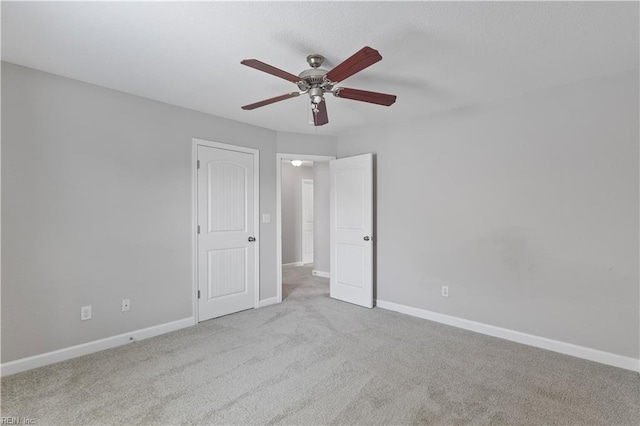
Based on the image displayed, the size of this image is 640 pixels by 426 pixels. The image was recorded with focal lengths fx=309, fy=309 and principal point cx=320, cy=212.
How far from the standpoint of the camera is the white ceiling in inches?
70.6

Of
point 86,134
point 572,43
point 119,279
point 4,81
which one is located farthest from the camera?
point 119,279

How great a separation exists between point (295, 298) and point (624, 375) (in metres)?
3.49

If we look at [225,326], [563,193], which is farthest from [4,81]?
[563,193]

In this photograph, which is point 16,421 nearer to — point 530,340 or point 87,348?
point 87,348

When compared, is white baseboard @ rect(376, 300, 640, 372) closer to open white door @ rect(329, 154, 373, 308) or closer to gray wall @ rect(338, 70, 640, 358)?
gray wall @ rect(338, 70, 640, 358)

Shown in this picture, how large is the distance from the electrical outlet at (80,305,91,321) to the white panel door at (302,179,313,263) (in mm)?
4993

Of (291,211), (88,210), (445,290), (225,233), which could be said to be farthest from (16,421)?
(291,211)

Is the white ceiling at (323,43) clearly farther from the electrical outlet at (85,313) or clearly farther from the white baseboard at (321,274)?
the white baseboard at (321,274)

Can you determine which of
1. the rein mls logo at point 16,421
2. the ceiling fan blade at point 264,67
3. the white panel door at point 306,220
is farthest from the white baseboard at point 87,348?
the white panel door at point 306,220

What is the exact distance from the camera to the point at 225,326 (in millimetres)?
3453

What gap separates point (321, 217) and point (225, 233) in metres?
2.65

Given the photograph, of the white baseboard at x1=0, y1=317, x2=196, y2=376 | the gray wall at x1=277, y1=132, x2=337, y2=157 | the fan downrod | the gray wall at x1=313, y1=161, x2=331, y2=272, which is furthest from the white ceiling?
the gray wall at x1=313, y1=161, x2=331, y2=272

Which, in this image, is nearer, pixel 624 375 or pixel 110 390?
pixel 110 390

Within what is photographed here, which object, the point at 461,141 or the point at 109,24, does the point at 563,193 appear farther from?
the point at 109,24
